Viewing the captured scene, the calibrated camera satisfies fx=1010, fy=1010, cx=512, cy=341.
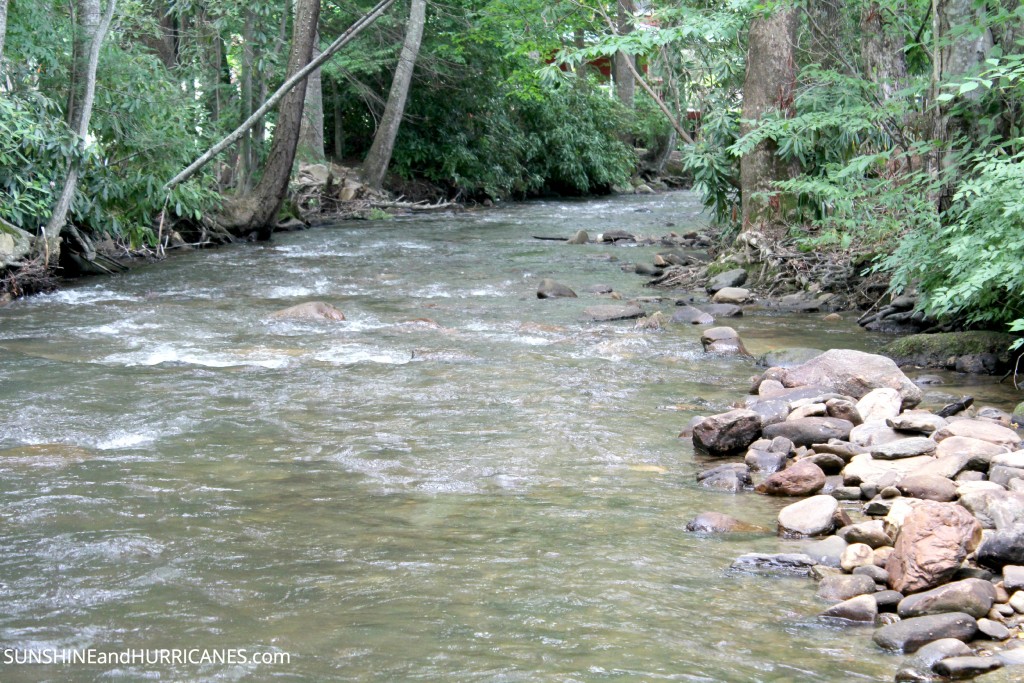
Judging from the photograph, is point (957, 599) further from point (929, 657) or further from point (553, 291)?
point (553, 291)

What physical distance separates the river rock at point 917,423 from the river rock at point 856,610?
80.8 inches

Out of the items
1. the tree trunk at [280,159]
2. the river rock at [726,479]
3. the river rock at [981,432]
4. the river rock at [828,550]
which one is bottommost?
the river rock at [726,479]

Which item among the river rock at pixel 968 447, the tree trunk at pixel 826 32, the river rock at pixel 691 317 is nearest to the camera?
the river rock at pixel 968 447

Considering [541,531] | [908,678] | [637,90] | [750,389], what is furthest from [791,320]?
[637,90]

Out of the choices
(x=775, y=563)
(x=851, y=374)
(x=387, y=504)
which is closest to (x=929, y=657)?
(x=775, y=563)

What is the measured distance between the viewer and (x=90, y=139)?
1261cm

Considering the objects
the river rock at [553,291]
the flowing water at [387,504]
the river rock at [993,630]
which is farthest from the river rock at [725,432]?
the river rock at [553,291]

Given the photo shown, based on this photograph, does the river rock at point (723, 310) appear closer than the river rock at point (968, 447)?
No

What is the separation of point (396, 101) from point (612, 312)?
41.7 ft

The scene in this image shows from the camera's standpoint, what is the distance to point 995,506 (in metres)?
4.06

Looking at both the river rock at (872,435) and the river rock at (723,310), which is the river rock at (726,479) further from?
the river rock at (723,310)

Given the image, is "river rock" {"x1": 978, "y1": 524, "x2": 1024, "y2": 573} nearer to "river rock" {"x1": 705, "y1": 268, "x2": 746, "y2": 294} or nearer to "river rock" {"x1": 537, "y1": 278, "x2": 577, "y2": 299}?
"river rock" {"x1": 537, "y1": 278, "x2": 577, "y2": 299}

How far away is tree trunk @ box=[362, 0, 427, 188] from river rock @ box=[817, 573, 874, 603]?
721 inches

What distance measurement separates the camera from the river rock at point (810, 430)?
5488 millimetres
